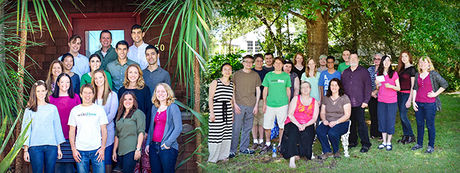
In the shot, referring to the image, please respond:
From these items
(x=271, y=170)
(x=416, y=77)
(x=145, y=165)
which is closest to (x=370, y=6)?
(x=416, y=77)

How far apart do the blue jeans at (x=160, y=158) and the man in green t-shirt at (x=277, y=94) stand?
2.05 metres

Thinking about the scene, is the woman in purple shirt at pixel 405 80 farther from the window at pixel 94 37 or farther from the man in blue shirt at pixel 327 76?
the window at pixel 94 37

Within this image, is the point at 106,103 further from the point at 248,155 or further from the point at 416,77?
the point at 416,77

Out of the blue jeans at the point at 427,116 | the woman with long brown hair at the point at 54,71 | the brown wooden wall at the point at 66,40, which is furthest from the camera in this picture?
the brown wooden wall at the point at 66,40

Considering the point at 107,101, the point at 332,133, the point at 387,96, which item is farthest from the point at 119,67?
the point at 387,96

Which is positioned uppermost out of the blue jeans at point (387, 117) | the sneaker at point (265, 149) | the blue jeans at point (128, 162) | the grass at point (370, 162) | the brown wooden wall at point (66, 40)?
the brown wooden wall at point (66, 40)

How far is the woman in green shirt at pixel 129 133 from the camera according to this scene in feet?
14.2

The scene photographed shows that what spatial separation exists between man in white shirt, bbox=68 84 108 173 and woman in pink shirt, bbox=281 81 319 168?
251cm

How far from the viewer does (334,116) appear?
5910 millimetres

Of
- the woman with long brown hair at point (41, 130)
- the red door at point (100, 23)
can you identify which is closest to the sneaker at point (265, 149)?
the woman with long brown hair at point (41, 130)

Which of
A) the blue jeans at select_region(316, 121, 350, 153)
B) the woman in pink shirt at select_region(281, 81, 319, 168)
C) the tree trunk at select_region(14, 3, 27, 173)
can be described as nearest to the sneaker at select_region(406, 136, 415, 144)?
the blue jeans at select_region(316, 121, 350, 153)

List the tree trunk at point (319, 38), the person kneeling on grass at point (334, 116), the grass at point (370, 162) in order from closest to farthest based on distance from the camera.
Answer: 1. the grass at point (370, 162)
2. the person kneeling on grass at point (334, 116)
3. the tree trunk at point (319, 38)

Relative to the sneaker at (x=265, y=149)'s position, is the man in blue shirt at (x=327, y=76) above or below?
above

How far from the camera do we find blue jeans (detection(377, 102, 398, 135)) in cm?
618
